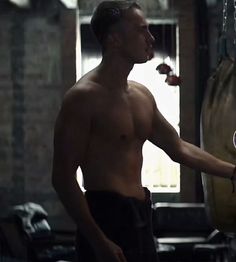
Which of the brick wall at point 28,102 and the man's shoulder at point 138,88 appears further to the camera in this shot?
Answer: the brick wall at point 28,102

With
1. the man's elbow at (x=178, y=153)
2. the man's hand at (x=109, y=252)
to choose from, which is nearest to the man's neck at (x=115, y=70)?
the man's elbow at (x=178, y=153)

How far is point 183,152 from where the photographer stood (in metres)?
2.43

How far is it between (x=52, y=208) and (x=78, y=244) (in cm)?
375

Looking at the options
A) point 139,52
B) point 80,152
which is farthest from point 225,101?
point 80,152

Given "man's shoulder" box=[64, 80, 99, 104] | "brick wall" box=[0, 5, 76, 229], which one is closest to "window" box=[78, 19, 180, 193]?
"brick wall" box=[0, 5, 76, 229]

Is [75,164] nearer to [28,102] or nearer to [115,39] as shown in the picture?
[115,39]

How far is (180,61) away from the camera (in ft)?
18.5

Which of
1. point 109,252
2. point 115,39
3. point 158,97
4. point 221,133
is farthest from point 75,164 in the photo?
point 158,97

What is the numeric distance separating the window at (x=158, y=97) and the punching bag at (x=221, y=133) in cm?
326

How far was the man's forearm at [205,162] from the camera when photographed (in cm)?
236

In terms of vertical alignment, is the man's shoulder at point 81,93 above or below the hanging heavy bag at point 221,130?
above

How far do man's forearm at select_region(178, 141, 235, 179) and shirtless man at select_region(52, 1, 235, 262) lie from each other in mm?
198

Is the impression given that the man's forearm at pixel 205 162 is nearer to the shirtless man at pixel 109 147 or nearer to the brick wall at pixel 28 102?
the shirtless man at pixel 109 147

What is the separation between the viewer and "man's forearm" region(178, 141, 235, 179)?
2.36 m
